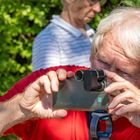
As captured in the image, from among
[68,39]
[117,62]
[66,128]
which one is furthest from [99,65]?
[68,39]

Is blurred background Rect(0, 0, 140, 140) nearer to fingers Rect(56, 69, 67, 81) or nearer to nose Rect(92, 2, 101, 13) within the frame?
nose Rect(92, 2, 101, 13)

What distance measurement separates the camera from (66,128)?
2662 millimetres

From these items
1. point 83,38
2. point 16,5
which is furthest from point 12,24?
Result: point 83,38

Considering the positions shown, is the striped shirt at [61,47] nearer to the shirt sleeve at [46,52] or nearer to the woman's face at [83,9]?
the shirt sleeve at [46,52]

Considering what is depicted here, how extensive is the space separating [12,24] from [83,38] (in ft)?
7.23

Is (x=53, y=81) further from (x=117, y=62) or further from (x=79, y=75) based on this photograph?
(x=117, y=62)

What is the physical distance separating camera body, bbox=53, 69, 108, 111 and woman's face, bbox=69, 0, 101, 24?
1.89 m

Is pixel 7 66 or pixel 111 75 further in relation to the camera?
pixel 7 66

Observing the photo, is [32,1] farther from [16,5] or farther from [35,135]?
[35,135]

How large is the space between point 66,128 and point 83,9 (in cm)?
171

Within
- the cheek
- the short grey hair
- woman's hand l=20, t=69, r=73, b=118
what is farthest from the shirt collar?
woman's hand l=20, t=69, r=73, b=118

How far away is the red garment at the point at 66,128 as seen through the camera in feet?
8.68

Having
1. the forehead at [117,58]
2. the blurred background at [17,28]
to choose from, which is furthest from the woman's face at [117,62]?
the blurred background at [17,28]

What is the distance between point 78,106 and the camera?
2.37 meters
